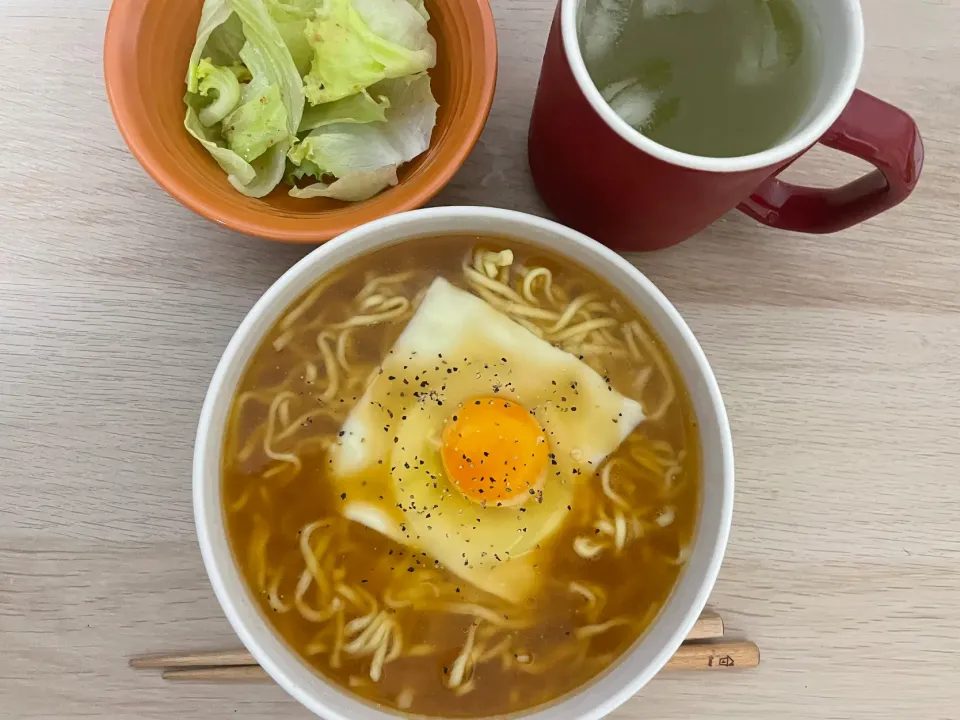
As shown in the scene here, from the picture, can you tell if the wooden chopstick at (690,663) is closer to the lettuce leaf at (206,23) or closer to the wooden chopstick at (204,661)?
the wooden chopstick at (204,661)

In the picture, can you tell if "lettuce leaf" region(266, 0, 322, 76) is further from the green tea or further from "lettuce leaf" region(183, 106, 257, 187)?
the green tea

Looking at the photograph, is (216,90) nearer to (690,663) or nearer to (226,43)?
(226,43)

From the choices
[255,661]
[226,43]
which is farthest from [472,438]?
[226,43]

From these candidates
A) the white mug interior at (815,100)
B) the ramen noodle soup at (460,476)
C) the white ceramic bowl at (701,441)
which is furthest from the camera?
the ramen noodle soup at (460,476)

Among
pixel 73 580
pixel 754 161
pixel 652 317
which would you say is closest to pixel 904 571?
pixel 652 317

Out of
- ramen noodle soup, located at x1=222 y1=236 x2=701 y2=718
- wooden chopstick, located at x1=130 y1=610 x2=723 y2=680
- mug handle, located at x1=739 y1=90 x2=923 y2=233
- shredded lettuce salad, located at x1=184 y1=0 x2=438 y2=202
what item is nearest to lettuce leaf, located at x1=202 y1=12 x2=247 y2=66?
shredded lettuce salad, located at x1=184 y1=0 x2=438 y2=202

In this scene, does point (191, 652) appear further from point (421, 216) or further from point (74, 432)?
point (421, 216)

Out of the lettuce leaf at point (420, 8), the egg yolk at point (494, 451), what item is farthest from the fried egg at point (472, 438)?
the lettuce leaf at point (420, 8)
